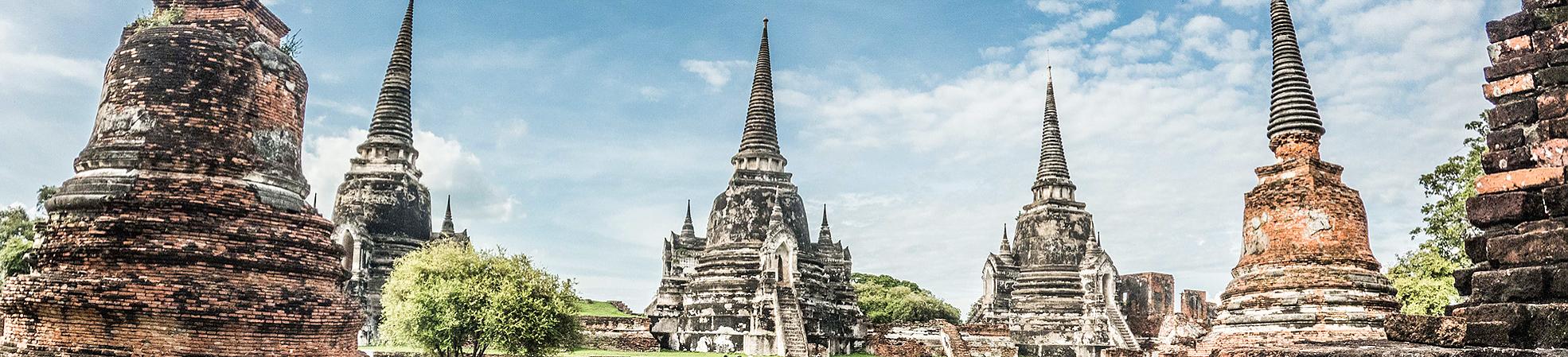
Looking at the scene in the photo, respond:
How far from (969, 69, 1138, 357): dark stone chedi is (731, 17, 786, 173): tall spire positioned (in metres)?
10.8

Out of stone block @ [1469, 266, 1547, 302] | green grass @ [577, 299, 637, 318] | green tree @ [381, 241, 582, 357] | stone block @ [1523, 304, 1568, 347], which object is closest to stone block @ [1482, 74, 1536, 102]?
stone block @ [1469, 266, 1547, 302]

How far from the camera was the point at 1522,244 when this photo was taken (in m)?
5.42

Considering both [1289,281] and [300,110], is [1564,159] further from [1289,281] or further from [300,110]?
[300,110]

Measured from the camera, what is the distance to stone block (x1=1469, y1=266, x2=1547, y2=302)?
5.22m

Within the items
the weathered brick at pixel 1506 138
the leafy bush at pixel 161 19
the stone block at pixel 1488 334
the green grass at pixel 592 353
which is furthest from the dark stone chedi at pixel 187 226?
the green grass at pixel 592 353

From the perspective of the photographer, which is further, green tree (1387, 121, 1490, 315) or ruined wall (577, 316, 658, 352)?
ruined wall (577, 316, 658, 352)

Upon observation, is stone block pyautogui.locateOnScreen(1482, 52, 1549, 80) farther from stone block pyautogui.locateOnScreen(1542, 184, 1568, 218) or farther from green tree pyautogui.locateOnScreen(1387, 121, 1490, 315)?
green tree pyautogui.locateOnScreen(1387, 121, 1490, 315)

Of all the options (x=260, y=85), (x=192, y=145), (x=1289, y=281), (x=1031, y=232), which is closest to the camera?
(x=192, y=145)

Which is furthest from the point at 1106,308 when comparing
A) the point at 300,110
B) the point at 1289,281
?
the point at 300,110

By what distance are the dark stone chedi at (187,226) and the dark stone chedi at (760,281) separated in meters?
18.3

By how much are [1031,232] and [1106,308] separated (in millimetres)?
4077

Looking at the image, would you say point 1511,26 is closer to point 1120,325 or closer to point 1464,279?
point 1464,279

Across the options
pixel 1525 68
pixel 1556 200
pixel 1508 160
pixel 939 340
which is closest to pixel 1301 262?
pixel 1525 68

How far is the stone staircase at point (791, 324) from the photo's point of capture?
92.0 feet
